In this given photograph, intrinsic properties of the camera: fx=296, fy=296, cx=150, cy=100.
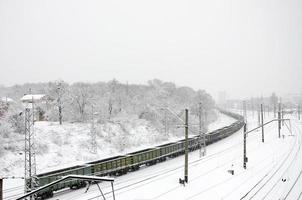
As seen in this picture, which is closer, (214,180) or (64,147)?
(214,180)

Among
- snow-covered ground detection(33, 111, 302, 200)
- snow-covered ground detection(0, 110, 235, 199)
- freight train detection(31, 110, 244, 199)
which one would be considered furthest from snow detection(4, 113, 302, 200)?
snow-covered ground detection(0, 110, 235, 199)

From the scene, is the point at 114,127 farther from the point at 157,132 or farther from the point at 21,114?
the point at 21,114

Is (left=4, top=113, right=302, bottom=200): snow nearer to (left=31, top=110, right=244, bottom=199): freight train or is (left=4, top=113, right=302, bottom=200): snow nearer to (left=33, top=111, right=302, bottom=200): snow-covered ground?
(left=33, top=111, right=302, bottom=200): snow-covered ground

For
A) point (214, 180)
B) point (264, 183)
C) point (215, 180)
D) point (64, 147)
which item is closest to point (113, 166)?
point (214, 180)

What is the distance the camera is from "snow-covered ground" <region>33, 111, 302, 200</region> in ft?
88.9

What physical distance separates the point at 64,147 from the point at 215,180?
97.0 feet

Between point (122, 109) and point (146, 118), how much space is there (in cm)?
1028

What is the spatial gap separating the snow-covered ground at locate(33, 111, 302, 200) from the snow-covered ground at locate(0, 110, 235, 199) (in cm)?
790

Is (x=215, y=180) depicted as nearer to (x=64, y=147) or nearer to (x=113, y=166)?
(x=113, y=166)

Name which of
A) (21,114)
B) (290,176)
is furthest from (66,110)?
(290,176)

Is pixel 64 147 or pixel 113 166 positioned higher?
pixel 113 166

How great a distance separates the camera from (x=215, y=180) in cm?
3244

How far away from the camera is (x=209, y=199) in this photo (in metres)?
25.8

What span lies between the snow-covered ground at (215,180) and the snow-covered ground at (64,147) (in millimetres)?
7897
